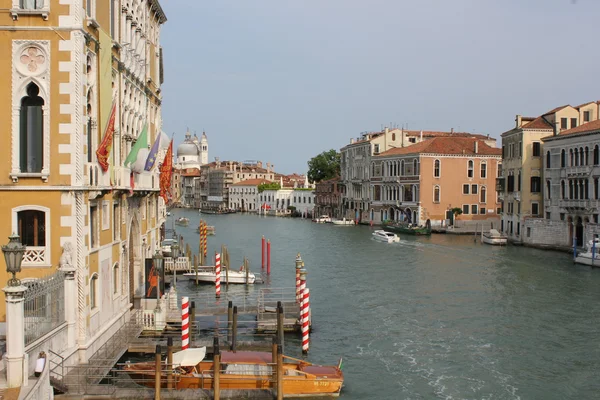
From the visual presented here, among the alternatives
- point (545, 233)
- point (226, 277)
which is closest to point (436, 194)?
point (545, 233)

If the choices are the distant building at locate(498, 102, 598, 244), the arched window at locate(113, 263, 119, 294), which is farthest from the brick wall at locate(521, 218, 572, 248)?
the arched window at locate(113, 263, 119, 294)

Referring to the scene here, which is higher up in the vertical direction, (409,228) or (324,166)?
(324,166)

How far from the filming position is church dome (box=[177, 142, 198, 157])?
452 feet

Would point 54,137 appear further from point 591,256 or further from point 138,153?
point 591,256

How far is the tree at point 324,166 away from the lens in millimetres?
88875

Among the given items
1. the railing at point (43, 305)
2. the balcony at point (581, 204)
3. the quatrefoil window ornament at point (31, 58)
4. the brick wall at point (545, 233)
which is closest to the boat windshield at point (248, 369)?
the railing at point (43, 305)

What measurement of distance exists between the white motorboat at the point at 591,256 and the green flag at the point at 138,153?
20.8 metres

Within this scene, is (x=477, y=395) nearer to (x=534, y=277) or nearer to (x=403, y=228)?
(x=534, y=277)

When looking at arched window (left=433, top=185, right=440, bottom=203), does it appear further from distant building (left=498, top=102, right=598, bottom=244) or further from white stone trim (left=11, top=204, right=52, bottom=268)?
white stone trim (left=11, top=204, right=52, bottom=268)

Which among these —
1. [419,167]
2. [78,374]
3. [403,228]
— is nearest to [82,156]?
[78,374]

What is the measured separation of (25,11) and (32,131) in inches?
66.0

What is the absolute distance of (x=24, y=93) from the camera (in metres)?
10.0

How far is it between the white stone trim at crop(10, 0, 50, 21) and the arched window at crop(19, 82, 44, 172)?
3.14 ft

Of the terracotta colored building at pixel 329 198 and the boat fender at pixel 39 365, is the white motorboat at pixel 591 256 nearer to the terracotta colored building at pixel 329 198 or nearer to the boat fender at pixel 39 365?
the boat fender at pixel 39 365
